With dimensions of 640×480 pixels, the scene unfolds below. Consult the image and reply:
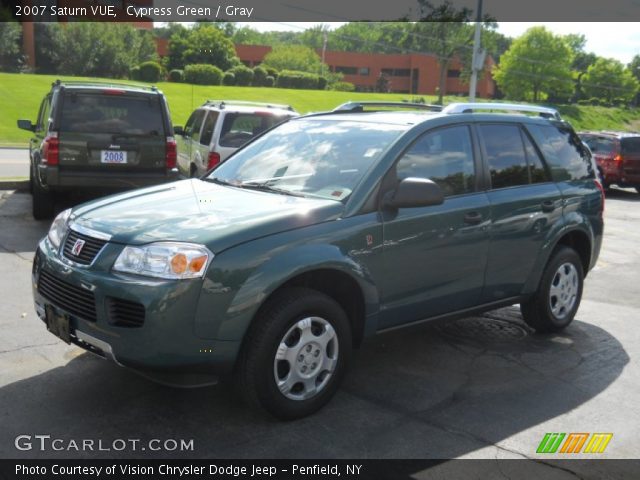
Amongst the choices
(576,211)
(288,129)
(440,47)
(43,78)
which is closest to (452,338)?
(576,211)

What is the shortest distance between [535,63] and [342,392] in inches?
3302

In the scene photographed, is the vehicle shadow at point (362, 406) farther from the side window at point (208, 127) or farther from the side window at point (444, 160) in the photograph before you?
the side window at point (208, 127)

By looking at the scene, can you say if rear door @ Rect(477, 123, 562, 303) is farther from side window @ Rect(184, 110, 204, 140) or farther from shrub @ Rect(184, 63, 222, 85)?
shrub @ Rect(184, 63, 222, 85)

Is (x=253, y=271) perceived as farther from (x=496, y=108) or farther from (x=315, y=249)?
(x=496, y=108)

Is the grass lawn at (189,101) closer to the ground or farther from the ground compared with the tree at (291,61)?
closer to the ground

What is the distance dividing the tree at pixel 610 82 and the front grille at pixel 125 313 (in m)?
103

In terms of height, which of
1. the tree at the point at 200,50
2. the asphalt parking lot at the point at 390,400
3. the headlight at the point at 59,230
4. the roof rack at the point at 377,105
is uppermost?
the tree at the point at 200,50

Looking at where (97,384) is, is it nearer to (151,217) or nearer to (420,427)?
(151,217)

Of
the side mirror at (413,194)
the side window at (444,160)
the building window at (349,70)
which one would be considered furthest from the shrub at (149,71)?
the side mirror at (413,194)

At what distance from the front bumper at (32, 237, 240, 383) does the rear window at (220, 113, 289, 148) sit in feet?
22.8

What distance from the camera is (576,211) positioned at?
6.03 metres

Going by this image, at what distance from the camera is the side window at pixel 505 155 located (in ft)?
17.6

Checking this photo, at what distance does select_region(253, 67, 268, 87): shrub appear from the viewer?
68.8m

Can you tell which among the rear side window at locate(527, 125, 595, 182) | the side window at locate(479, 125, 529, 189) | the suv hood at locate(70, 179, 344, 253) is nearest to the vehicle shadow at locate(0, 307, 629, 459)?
the suv hood at locate(70, 179, 344, 253)
